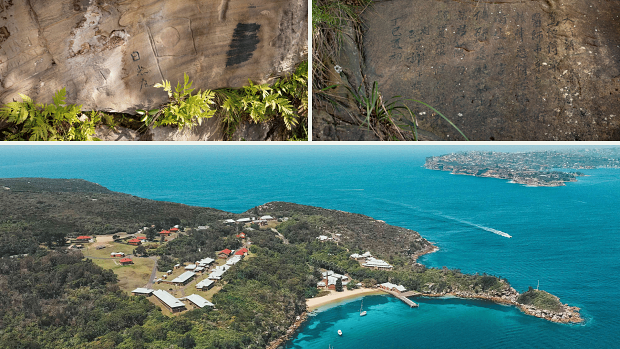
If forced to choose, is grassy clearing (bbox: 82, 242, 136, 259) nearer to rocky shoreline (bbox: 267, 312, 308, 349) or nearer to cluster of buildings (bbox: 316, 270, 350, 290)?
rocky shoreline (bbox: 267, 312, 308, 349)

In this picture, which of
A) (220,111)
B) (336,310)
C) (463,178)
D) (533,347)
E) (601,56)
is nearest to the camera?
(533,347)

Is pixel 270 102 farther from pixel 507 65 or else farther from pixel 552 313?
pixel 552 313

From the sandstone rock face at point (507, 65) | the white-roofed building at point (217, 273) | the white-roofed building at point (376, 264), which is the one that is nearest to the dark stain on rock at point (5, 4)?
the white-roofed building at point (217, 273)

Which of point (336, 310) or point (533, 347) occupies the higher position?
point (336, 310)

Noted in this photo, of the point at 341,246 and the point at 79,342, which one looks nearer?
the point at 79,342

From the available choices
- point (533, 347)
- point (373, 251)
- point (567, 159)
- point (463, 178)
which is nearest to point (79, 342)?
point (373, 251)

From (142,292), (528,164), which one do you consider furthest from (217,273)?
(528,164)

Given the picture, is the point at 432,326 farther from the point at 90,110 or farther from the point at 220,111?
the point at 90,110
